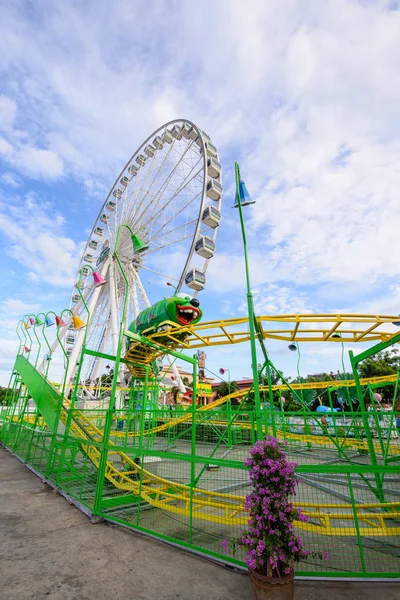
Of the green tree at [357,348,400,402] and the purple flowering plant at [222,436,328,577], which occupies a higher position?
the green tree at [357,348,400,402]

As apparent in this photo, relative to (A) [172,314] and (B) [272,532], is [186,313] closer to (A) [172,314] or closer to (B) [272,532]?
(A) [172,314]

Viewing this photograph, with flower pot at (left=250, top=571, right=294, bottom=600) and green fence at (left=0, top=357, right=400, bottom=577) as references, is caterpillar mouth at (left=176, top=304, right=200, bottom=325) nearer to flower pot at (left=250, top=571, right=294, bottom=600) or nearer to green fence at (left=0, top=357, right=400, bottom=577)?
green fence at (left=0, top=357, right=400, bottom=577)

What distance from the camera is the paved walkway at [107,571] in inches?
117

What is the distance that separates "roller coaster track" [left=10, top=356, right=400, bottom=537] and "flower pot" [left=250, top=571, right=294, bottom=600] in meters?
0.97

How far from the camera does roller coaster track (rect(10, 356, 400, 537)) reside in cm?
393

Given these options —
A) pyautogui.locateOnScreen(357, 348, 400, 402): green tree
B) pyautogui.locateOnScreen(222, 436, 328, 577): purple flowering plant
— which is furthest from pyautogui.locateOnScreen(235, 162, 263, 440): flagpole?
pyautogui.locateOnScreen(357, 348, 400, 402): green tree

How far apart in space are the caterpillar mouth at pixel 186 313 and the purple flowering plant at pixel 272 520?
546 centimetres

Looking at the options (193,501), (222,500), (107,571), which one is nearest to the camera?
(107,571)

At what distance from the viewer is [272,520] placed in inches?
111

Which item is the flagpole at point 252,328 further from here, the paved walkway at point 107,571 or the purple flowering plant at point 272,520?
the paved walkway at point 107,571

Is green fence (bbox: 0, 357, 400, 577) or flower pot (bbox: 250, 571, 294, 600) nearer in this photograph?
flower pot (bbox: 250, 571, 294, 600)

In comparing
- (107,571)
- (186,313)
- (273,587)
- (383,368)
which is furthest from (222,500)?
(383,368)

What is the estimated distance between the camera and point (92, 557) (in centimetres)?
366

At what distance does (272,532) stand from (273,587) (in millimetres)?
387
